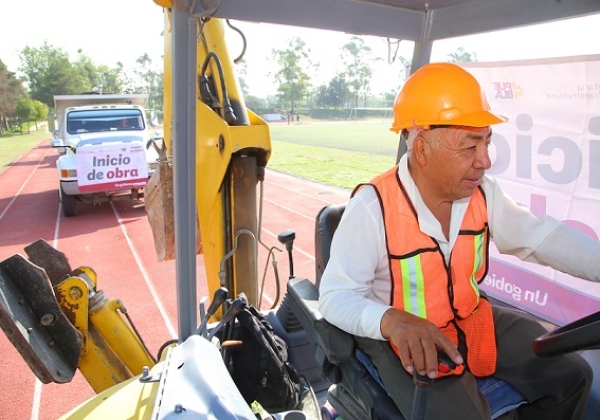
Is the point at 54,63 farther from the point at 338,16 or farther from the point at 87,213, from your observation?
the point at 338,16

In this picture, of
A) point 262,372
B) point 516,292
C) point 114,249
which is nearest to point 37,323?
point 262,372

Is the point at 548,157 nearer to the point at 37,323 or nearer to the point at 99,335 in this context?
the point at 99,335

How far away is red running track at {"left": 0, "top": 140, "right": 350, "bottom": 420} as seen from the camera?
4.14 metres

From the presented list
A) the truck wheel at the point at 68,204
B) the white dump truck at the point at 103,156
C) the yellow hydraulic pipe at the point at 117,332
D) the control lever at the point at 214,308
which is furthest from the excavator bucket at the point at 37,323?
the truck wheel at the point at 68,204

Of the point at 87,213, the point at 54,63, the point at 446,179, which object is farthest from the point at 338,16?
the point at 54,63

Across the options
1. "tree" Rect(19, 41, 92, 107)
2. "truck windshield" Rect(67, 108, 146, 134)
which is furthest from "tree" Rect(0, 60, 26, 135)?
"truck windshield" Rect(67, 108, 146, 134)

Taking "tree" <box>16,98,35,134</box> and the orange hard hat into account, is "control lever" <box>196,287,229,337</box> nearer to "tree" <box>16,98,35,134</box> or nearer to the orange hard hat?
the orange hard hat

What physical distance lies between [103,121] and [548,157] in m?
11.1

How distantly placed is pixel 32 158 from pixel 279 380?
1039 inches

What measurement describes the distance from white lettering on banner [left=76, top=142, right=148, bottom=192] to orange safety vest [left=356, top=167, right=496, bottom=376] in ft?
28.8

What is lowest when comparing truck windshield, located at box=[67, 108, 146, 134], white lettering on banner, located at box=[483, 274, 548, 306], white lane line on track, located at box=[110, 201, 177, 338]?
white lane line on track, located at box=[110, 201, 177, 338]

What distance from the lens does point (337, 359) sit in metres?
1.79

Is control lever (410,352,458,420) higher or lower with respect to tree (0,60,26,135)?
lower

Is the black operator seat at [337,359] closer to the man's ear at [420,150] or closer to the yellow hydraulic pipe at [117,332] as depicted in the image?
the man's ear at [420,150]
